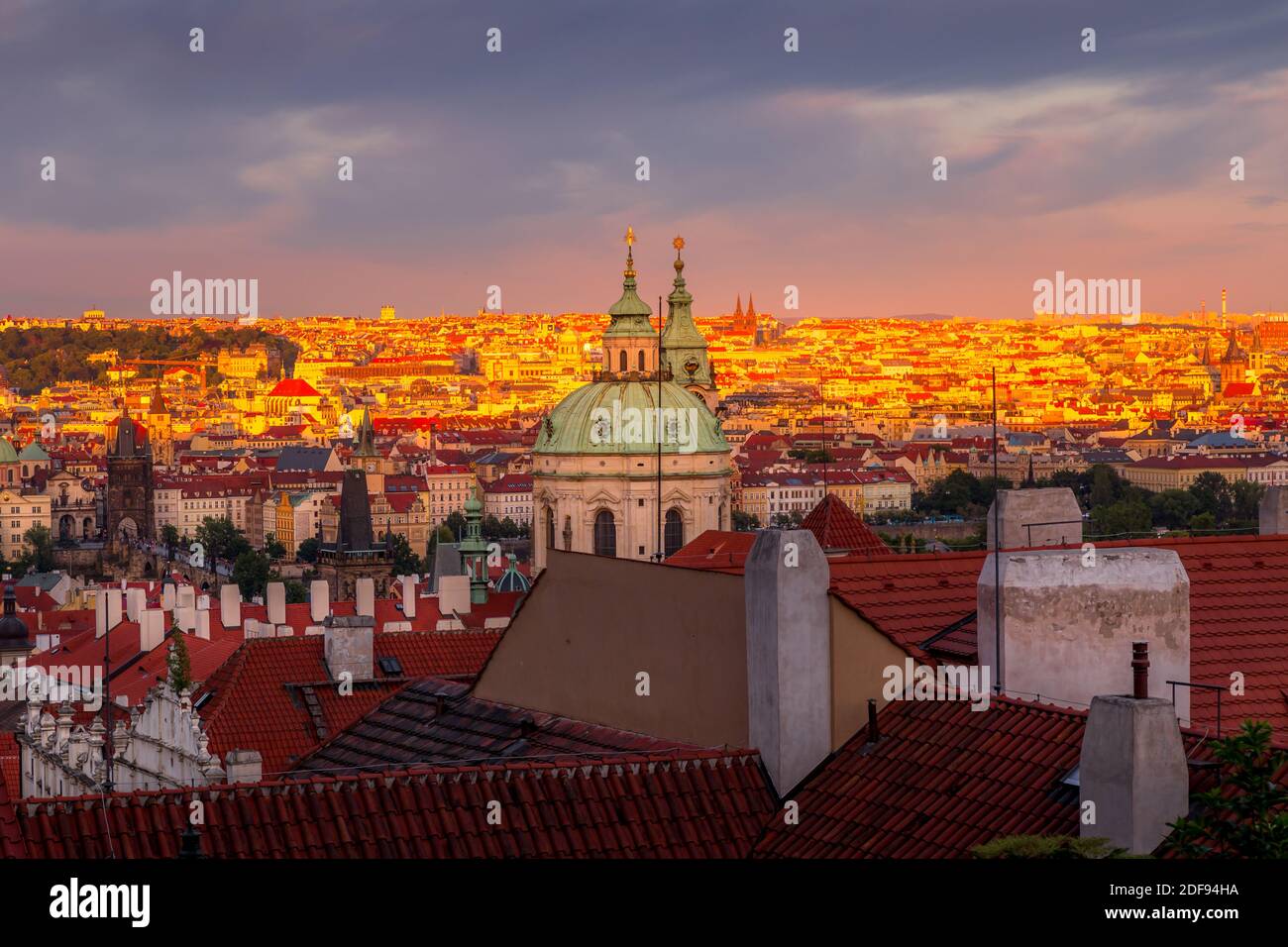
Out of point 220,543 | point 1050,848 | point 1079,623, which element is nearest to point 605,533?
point 1079,623

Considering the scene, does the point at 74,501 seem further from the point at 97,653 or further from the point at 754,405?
the point at 97,653

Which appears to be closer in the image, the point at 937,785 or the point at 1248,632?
the point at 937,785

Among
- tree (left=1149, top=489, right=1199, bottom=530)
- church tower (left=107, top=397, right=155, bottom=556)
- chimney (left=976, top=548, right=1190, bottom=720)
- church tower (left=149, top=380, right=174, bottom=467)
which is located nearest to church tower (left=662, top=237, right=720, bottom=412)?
tree (left=1149, top=489, right=1199, bottom=530)

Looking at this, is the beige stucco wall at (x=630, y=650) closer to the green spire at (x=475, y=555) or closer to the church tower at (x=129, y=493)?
the green spire at (x=475, y=555)

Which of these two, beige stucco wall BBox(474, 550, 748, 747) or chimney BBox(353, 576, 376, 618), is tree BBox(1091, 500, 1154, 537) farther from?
beige stucco wall BBox(474, 550, 748, 747)

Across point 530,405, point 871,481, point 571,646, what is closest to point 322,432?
point 530,405

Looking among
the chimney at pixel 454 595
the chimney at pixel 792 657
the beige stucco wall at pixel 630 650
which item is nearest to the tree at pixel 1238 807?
the chimney at pixel 792 657
